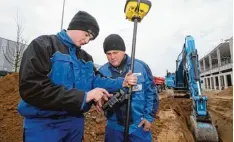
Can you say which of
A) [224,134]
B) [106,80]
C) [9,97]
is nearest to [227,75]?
[224,134]

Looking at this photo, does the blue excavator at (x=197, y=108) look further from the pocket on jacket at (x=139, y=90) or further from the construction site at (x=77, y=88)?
the pocket on jacket at (x=139, y=90)

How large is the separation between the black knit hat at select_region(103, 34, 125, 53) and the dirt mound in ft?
12.4

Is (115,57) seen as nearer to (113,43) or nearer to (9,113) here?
(113,43)

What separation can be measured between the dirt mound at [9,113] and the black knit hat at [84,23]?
446 cm

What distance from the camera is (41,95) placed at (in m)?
1.64

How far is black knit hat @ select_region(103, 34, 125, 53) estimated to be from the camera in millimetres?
3512

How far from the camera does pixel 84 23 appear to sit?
227 centimetres

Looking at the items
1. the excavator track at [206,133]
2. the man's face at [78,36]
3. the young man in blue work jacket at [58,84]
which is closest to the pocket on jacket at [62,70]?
the young man in blue work jacket at [58,84]

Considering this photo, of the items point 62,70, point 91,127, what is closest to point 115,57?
point 62,70

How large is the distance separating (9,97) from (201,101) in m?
7.06

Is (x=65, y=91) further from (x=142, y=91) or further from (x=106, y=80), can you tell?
(x=142, y=91)

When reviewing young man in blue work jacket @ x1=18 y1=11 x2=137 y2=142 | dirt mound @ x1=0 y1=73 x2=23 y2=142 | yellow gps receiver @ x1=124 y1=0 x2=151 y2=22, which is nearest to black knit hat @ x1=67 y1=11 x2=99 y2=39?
young man in blue work jacket @ x1=18 y1=11 x2=137 y2=142

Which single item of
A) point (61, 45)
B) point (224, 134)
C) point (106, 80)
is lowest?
point (224, 134)

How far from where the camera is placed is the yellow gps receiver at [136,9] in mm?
1975
